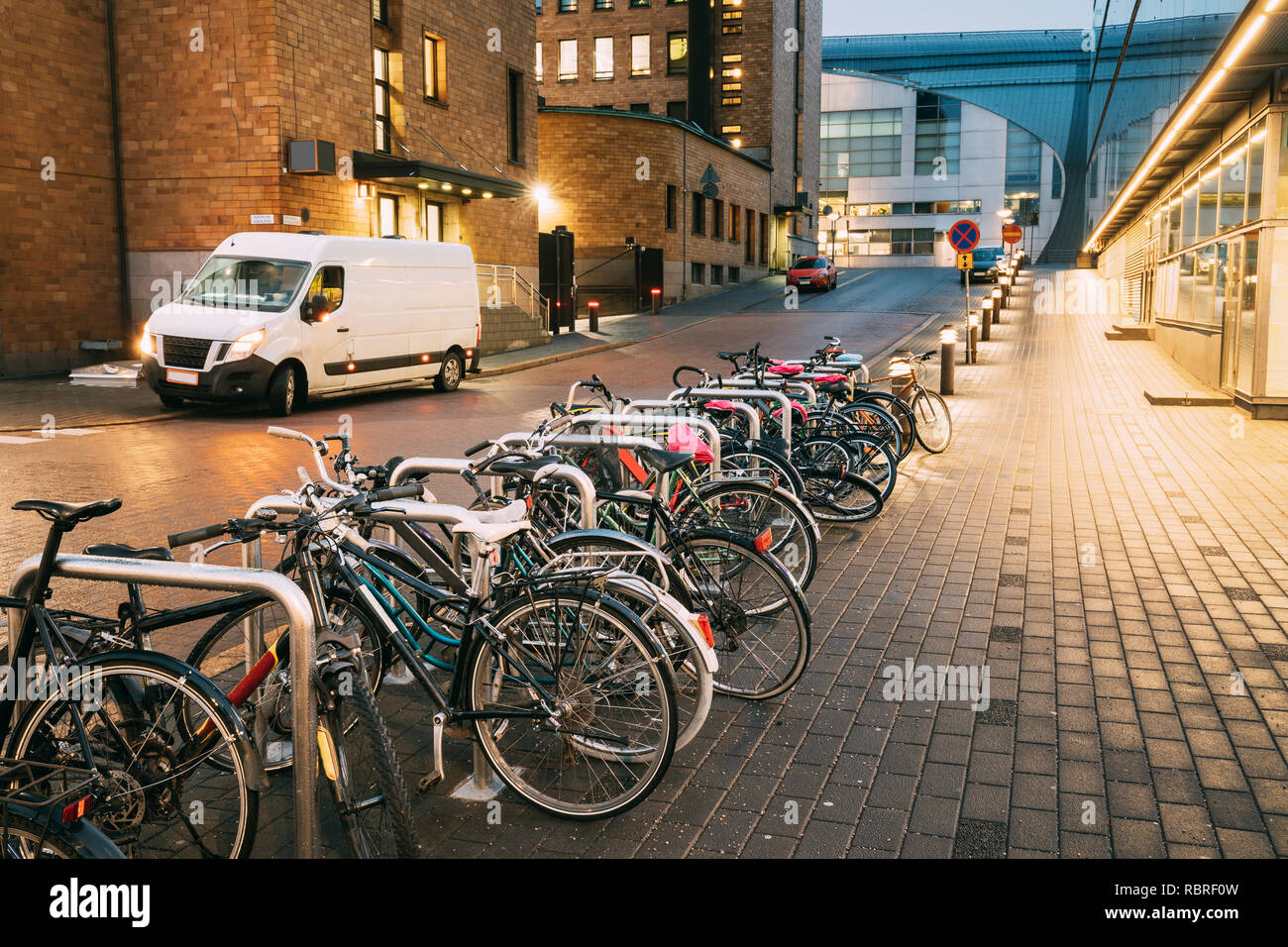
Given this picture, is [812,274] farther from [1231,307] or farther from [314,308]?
[314,308]

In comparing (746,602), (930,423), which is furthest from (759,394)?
(930,423)

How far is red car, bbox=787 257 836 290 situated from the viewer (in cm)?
4484

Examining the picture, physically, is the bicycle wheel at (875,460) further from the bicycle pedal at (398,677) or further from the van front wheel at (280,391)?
the van front wheel at (280,391)

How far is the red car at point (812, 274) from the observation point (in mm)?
44844

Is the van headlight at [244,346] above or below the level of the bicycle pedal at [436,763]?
above

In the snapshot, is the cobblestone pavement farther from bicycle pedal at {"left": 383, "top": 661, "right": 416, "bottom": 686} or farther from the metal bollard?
Result: the metal bollard

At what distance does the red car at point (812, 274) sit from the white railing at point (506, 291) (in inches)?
742

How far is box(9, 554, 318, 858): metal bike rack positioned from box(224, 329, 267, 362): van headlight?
1217 centimetres

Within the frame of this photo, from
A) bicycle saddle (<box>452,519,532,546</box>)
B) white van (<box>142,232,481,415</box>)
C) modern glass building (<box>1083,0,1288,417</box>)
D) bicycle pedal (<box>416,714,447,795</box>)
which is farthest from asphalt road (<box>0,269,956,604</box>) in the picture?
modern glass building (<box>1083,0,1288,417</box>)

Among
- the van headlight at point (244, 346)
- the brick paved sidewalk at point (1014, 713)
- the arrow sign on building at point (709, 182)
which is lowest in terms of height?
the brick paved sidewalk at point (1014, 713)

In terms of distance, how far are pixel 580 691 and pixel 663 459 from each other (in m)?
1.55

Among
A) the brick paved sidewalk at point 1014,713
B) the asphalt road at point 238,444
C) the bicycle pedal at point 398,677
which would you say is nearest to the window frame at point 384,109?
the asphalt road at point 238,444

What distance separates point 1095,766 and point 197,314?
14.0 metres

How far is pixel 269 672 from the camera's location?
355 cm
